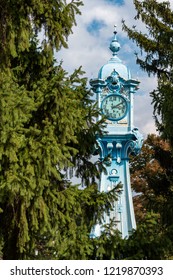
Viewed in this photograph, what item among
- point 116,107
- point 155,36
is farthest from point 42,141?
point 116,107

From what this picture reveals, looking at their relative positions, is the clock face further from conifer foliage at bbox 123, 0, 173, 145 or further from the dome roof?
conifer foliage at bbox 123, 0, 173, 145

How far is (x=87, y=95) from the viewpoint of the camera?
892 centimetres

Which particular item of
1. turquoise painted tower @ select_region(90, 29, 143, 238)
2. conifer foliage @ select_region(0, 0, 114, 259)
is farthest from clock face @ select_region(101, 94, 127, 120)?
conifer foliage @ select_region(0, 0, 114, 259)

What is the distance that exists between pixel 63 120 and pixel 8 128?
2.95 feet

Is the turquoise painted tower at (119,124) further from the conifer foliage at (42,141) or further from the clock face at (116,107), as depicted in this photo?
the conifer foliage at (42,141)

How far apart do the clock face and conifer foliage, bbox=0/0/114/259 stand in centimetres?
1133

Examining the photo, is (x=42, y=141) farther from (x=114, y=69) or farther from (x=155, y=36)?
(x=114, y=69)

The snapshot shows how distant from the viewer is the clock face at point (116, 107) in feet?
66.9

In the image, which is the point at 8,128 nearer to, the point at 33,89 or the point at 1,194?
the point at 1,194

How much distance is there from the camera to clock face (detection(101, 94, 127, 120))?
20.4 m

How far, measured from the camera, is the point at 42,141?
7.52 meters

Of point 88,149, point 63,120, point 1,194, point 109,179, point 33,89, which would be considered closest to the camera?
point 1,194

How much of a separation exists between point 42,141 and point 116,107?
43.1 feet
